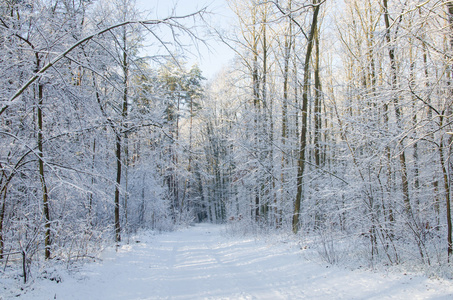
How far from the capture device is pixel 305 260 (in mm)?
6234

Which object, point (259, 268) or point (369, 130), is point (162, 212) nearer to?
point (259, 268)

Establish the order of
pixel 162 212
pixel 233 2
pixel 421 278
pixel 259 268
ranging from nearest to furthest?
pixel 421 278
pixel 259 268
pixel 233 2
pixel 162 212

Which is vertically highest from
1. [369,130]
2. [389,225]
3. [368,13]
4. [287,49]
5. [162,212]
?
[368,13]

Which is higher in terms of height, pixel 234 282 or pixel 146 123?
pixel 146 123

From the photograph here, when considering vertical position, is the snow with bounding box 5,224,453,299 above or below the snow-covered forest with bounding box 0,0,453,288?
below

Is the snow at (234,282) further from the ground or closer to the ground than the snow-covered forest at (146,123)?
closer to the ground

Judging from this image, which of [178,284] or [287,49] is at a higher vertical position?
[287,49]

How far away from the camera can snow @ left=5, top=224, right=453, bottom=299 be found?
13.2 ft

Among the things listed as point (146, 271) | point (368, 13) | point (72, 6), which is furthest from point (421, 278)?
point (368, 13)

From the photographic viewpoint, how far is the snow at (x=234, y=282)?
404cm

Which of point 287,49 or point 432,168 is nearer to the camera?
point 432,168

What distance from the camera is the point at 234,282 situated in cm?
509

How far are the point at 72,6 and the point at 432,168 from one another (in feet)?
27.7

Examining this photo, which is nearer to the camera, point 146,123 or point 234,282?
point 234,282
